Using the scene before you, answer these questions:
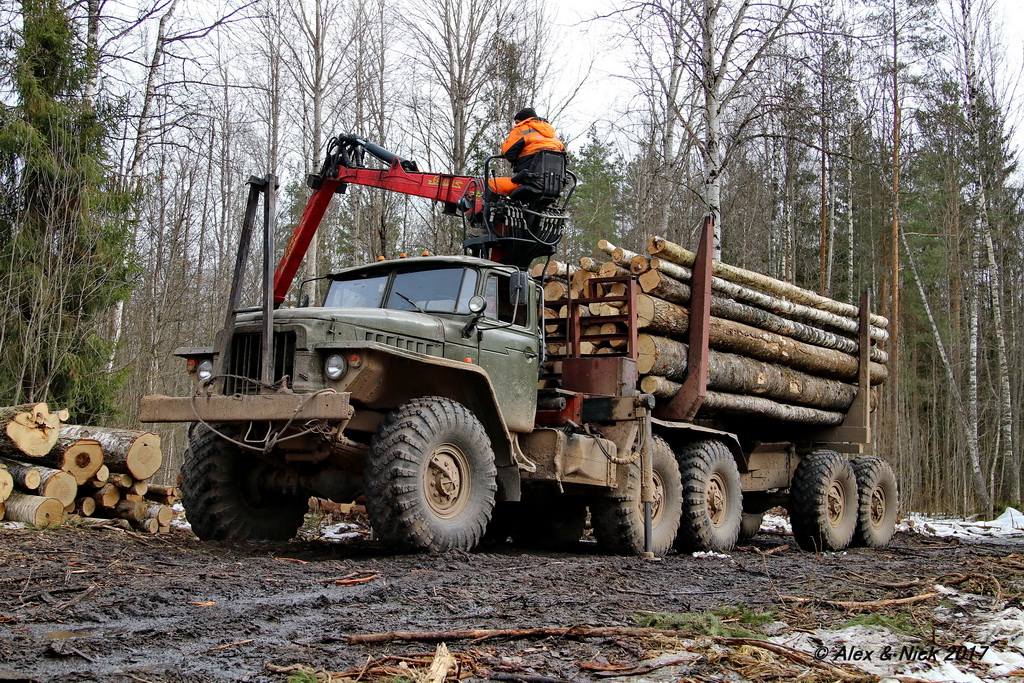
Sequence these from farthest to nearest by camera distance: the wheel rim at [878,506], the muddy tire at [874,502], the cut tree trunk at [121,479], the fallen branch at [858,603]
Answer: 1. the wheel rim at [878,506]
2. the muddy tire at [874,502]
3. the cut tree trunk at [121,479]
4. the fallen branch at [858,603]

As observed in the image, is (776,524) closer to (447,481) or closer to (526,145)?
(526,145)


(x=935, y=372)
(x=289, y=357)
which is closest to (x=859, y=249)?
(x=935, y=372)

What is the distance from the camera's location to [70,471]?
9672mm

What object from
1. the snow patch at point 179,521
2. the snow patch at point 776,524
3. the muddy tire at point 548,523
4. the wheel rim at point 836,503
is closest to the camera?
the muddy tire at point 548,523

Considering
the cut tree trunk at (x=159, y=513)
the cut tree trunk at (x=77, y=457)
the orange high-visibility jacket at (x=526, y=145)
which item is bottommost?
the cut tree trunk at (x=159, y=513)

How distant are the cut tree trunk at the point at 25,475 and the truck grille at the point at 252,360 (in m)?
3.46

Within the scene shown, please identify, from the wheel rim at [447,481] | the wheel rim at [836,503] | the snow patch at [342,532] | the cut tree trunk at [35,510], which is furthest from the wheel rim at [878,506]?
the cut tree trunk at [35,510]

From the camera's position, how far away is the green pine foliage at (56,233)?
41.2ft

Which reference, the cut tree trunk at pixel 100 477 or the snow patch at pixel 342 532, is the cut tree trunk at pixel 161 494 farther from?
the snow patch at pixel 342 532

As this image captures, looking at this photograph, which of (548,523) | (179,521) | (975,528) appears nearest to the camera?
(548,523)

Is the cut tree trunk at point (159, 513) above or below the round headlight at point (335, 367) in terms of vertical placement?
below

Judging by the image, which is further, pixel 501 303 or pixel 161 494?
pixel 161 494

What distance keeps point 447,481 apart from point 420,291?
6.46 feet

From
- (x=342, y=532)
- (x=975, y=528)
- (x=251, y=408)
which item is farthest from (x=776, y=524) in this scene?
(x=251, y=408)
